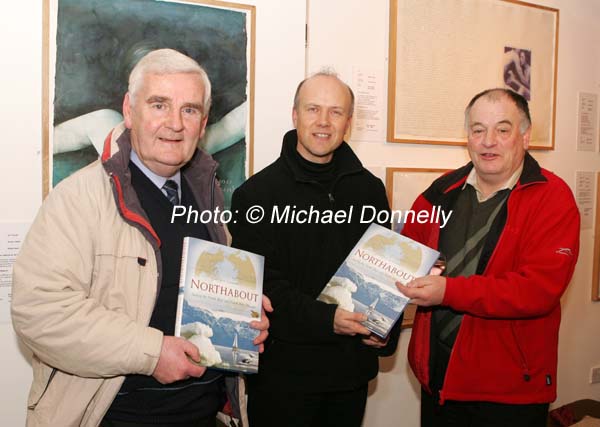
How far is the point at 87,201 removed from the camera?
57.0 inches

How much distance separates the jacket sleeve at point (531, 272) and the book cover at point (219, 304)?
0.78 metres

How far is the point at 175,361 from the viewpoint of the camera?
144 centimetres

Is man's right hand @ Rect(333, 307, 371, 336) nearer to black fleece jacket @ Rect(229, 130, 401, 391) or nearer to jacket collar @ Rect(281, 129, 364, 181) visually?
black fleece jacket @ Rect(229, 130, 401, 391)

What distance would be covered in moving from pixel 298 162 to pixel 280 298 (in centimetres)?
56

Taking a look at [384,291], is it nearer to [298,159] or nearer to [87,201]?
[298,159]

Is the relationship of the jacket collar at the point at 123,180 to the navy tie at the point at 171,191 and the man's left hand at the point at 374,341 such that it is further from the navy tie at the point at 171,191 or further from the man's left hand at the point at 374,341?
the man's left hand at the point at 374,341

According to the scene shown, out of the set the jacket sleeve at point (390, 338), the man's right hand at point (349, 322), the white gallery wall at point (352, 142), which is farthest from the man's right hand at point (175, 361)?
the white gallery wall at point (352, 142)

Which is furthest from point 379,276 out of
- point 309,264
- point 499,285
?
point 499,285

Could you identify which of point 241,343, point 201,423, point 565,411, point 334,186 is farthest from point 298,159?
point 565,411

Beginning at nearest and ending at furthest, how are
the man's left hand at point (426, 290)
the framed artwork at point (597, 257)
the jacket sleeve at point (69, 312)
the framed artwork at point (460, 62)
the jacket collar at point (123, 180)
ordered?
the jacket sleeve at point (69, 312) < the jacket collar at point (123, 180) < the man's left hand at point (426, 290) < the framed artwork at point (460, 62) < the framed artwork at point (597, 257)

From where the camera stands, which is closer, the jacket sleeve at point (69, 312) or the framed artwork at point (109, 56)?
the jacket sleeve at point (69, 312)

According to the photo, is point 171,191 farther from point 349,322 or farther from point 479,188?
point 479,188

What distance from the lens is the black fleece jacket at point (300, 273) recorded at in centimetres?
192

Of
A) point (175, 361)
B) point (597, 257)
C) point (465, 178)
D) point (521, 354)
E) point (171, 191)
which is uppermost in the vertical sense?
point (465, 178)
